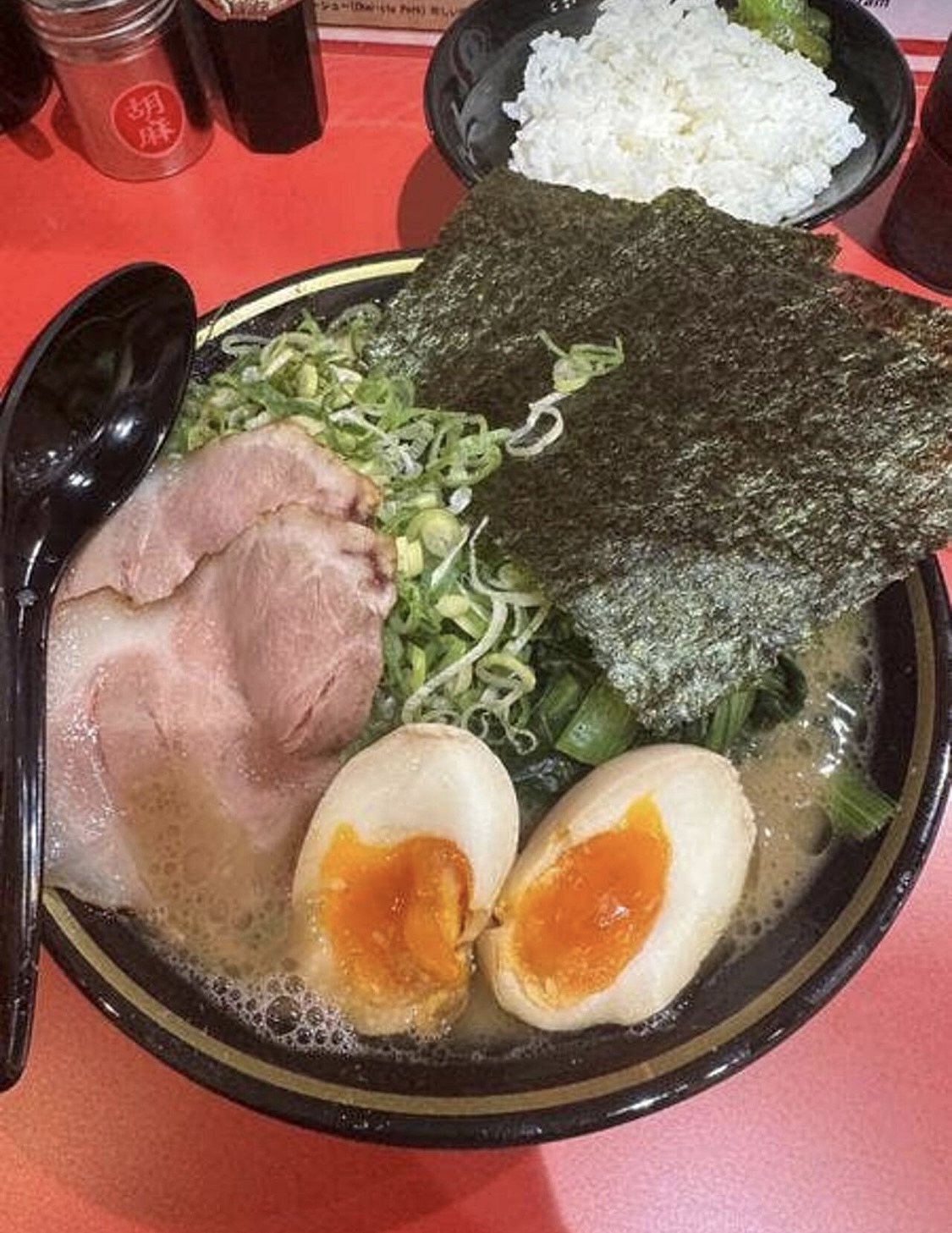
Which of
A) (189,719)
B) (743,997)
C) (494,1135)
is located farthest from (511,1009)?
(189,719)

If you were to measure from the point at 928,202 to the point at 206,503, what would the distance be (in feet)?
3.60

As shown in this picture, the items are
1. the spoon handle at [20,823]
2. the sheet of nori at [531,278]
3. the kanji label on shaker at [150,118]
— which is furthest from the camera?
the kanji label on shaker at [150,118]

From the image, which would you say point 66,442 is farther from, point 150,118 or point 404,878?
point 150,118

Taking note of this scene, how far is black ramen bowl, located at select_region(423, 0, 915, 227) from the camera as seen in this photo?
1.50 metres

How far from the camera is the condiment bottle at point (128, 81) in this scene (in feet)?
5.03

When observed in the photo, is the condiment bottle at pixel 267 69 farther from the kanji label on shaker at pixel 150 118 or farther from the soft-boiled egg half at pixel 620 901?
the soft-boiled egg half at pixel 620 901

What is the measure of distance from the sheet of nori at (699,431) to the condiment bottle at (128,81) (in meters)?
0.70

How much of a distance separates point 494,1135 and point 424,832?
0.25 metres

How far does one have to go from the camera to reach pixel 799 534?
1038 millimetres

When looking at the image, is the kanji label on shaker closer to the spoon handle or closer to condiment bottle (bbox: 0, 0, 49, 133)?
condiment bottle (bbox: 0, 0, 49, 133)

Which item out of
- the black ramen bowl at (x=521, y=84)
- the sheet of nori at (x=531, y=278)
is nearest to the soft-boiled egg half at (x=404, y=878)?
the sheet of nori at (x=531, y=278)

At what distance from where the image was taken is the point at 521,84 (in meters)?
1.69

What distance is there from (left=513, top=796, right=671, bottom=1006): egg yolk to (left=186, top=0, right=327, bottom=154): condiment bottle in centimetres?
124

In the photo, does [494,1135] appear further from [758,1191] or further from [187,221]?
[187,221]
